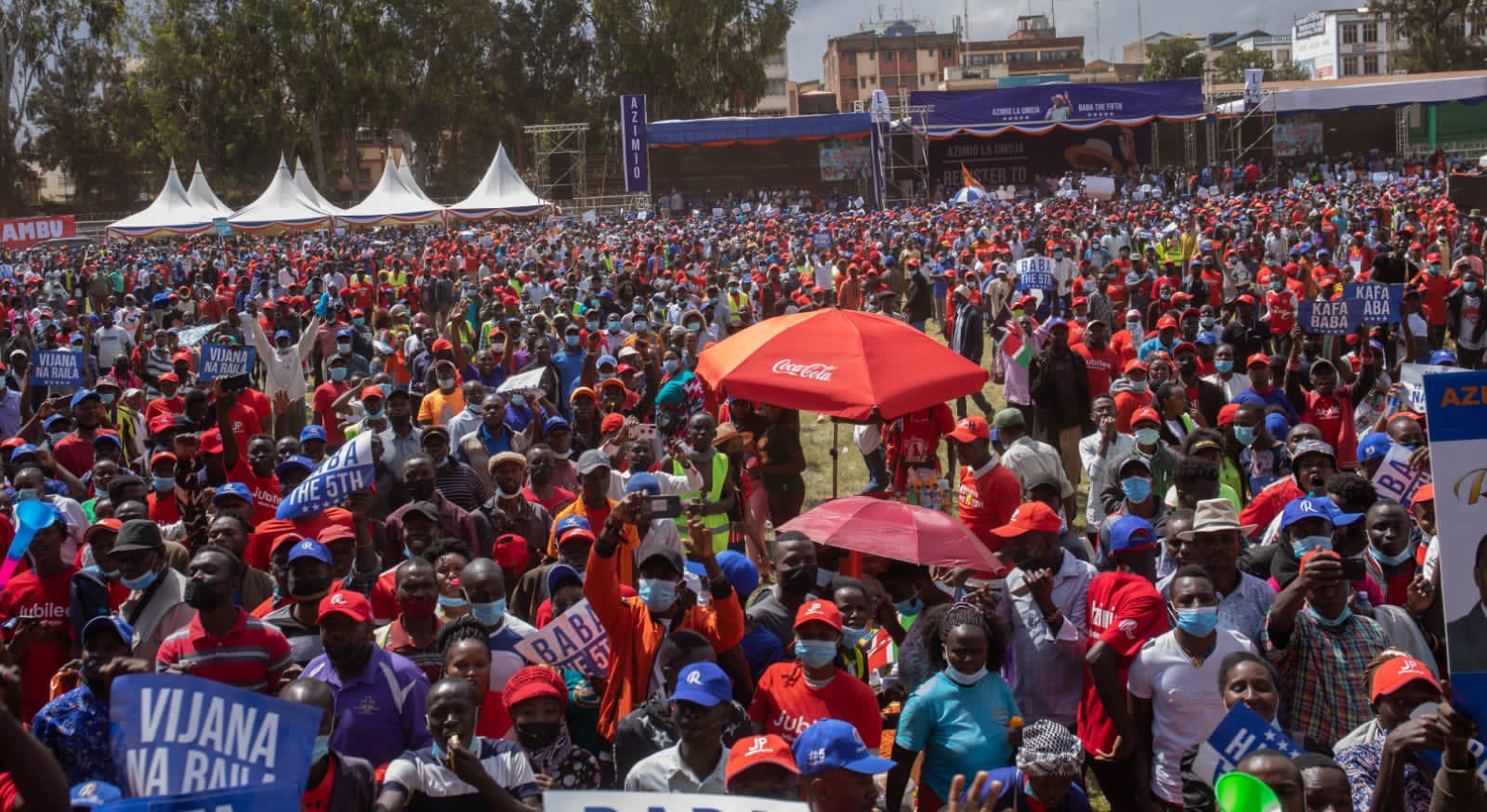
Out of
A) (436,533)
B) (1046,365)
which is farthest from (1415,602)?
(1046,365)

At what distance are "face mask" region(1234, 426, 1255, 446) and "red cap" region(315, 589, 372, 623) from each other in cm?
515

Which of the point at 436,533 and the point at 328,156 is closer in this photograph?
the point at 436,533

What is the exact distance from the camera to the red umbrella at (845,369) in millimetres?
7598

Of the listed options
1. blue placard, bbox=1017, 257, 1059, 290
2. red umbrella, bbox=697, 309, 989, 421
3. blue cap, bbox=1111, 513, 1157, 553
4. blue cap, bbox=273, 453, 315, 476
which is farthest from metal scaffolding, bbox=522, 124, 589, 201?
blue cap, bbox=1111, 513, 1157, 553

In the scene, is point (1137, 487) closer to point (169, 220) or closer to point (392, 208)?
point (392, 208)

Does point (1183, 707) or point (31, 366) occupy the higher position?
point (31, 366)

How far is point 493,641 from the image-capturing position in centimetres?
529

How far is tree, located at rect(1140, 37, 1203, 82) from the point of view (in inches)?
3152

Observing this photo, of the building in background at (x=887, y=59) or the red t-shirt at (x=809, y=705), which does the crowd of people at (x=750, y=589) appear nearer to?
the red t-shirt at (x=809, y=705)

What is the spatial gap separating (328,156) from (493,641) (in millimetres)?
64142

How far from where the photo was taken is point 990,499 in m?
7.22

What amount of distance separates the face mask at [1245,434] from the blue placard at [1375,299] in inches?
153

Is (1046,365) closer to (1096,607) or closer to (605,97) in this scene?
(1096,607)

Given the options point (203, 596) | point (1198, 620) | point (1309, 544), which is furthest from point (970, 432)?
point (203, 596)
